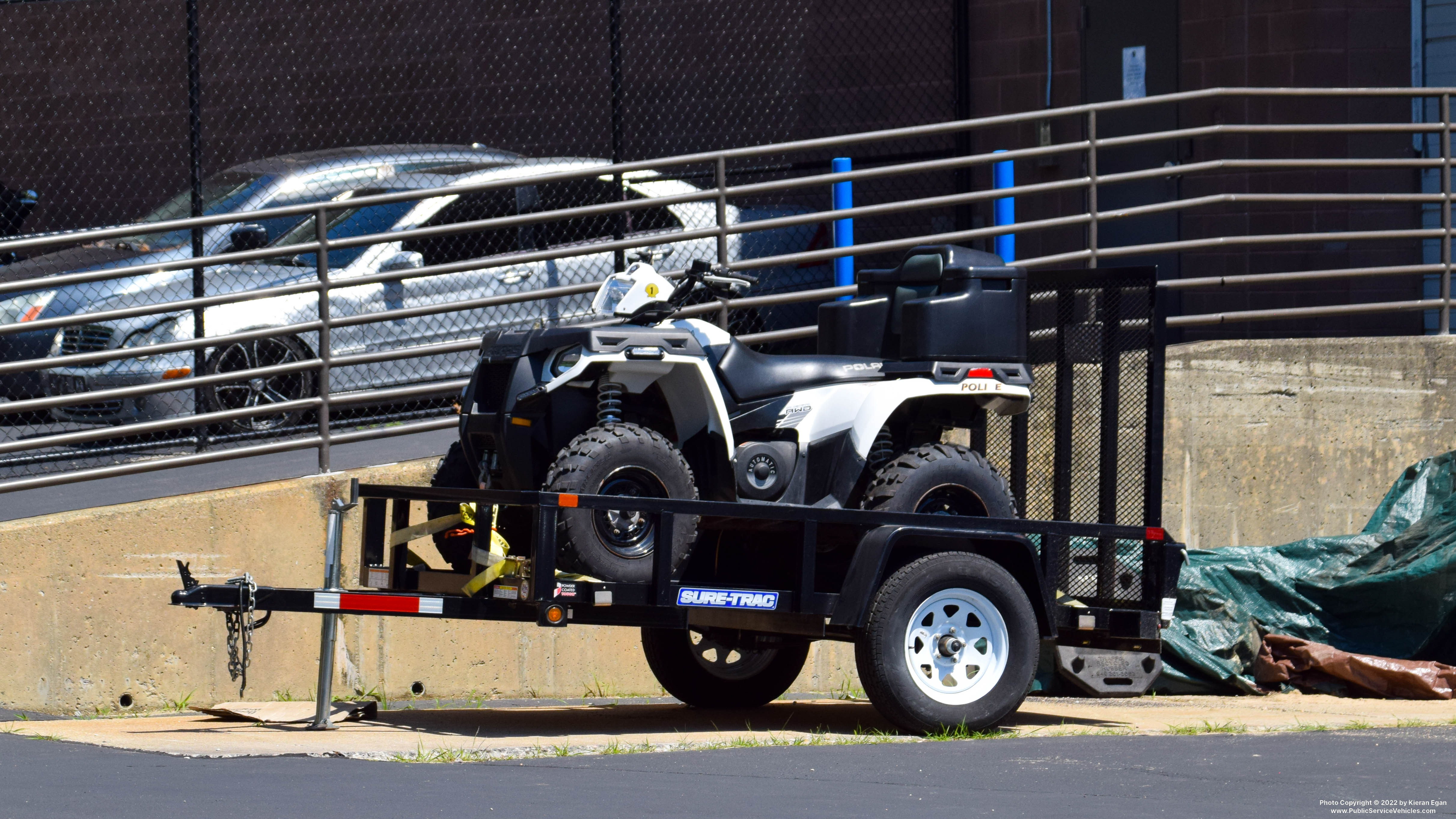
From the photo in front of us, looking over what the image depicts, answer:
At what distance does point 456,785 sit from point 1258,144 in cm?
960

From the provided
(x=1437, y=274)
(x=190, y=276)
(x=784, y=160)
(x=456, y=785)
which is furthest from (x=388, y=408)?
(x=1437, y=274)

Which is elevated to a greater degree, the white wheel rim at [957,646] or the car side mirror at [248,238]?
the car side mirror at [248,238]

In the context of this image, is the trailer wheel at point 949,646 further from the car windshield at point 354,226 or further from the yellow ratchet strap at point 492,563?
the car windshield at point 354,226

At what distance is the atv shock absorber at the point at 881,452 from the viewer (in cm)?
Result: 781

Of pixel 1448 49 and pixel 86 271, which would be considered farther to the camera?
pixel 1448 49

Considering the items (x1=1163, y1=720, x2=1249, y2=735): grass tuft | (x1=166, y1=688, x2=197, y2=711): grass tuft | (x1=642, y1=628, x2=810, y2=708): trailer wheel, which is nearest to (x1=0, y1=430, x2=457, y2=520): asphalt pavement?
(x1=166, y1=688, x2=197, y2=711): grass tuft

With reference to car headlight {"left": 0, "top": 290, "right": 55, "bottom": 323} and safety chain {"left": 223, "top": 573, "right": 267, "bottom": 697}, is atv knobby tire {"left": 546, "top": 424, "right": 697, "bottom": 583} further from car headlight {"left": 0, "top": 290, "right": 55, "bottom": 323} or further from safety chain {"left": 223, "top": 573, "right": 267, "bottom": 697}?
car headlight {"left": 0, "top": 290, "right": 55, "bottom": 323}

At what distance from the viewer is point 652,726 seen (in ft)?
26.2

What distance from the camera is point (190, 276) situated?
37.9ft

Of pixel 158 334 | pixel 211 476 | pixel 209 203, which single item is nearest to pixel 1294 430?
pixel 211 476

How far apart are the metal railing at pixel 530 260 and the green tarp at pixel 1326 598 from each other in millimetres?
1394

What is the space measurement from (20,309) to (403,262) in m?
2.75

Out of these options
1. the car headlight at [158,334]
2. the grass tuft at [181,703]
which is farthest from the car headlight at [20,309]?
the grass tuft at [181,703]

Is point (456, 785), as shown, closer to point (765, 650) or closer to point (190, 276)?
point (765, 650)
